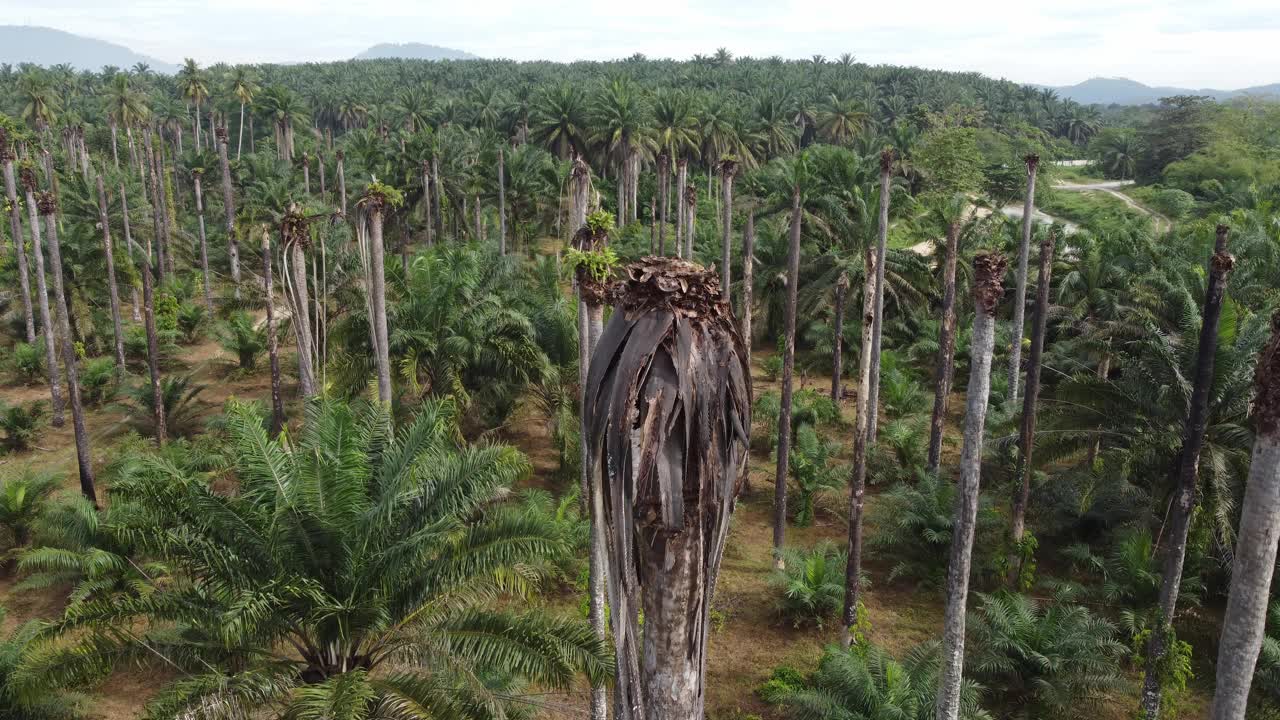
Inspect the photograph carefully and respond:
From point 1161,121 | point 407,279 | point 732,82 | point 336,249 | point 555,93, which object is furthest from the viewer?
point 732,82

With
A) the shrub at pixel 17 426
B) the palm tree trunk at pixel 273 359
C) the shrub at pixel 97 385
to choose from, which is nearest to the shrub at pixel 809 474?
the palm tree trunk at pixel 273 359

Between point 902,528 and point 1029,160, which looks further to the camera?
point 1029,160

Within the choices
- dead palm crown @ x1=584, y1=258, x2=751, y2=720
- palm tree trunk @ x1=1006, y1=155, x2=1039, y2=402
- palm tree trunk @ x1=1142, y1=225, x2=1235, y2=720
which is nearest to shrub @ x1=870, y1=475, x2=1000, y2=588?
palm tree trunk @ x1=1142, y1=225, x2=1235, y2=720

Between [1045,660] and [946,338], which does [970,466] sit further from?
[946,338]

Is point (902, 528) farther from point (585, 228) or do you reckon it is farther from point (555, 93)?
point (555, 93)

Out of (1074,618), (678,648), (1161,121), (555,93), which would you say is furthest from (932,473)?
(1161,121)

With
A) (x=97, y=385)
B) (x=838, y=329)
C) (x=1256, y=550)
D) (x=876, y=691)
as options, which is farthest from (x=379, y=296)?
(x=97, y=385)

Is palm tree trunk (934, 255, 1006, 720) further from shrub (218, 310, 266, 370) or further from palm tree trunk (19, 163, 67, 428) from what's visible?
shrub (218, 310, 266, 370)

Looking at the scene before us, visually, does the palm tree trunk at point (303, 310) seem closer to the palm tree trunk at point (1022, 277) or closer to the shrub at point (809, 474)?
the shrub at point (809, 474)
